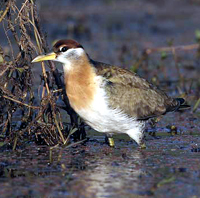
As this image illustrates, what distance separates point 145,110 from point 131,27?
9.53m

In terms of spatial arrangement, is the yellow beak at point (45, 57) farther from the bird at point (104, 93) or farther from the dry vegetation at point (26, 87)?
the dry vegetation at point (26, 87)

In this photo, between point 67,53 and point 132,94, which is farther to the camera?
point 132,94

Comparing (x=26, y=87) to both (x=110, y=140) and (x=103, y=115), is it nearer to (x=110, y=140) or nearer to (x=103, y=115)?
(x=103, y=115)

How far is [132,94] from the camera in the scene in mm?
7766

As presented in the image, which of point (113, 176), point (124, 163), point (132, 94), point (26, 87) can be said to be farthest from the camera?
point (132, 94)

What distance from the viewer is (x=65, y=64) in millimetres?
7551

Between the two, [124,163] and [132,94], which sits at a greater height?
[132,94]

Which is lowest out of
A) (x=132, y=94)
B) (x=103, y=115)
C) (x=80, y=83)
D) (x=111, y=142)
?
(x=111, y=142)

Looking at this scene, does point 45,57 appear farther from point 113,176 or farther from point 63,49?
point 113,176

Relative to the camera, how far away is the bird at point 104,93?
7.23 meters

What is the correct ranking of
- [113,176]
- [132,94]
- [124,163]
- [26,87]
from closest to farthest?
[113,176] < [124,163] < [26,87] < [132,94]

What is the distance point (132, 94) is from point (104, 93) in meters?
0.61

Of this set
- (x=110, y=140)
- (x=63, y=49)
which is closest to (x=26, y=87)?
(x=63, y=49)

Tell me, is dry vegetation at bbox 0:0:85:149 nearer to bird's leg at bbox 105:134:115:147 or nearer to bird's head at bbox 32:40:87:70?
bird's head at bbox 32:40:87:70
